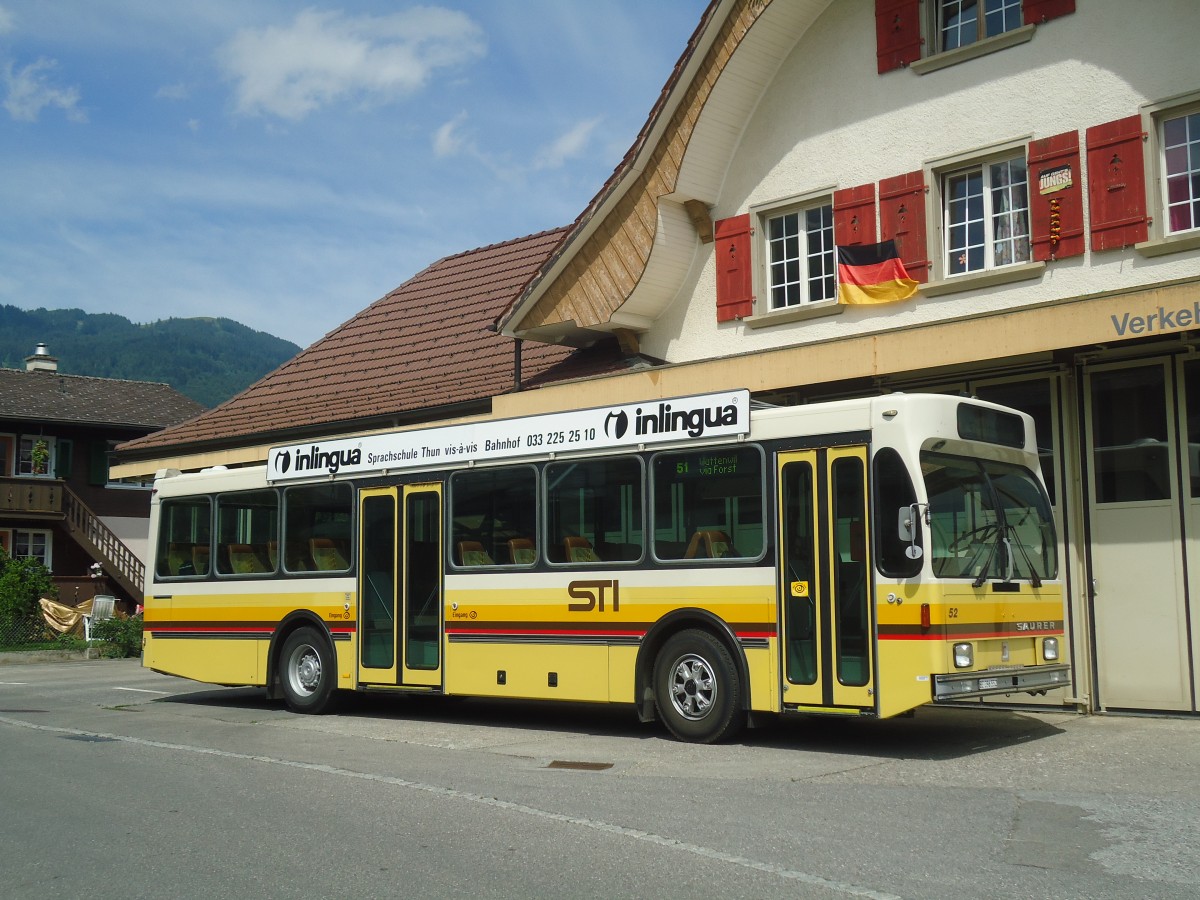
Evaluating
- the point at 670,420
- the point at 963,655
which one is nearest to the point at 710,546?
the point at 670,420

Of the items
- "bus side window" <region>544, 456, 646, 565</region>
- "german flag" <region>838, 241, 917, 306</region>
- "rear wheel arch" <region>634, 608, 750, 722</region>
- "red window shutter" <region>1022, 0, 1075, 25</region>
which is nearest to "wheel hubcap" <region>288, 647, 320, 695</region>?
"bus side window" <region>544, 456, 646, 565</region>

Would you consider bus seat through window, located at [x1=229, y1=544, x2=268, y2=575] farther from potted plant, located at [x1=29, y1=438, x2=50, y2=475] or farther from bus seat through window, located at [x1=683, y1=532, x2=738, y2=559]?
potted plant, located at [x1=29, y1=438, x2=50, y2=475]

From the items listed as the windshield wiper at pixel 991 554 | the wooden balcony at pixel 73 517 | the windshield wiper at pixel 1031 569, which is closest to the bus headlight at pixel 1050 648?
the windshield wiper at pixel 1031 569

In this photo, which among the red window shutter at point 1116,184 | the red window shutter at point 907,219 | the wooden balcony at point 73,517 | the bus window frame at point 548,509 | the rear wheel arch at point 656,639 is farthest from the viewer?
the wooden balcony at point 73,517

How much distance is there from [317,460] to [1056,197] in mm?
8608

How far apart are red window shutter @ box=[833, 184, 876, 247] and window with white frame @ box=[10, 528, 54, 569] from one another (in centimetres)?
3391

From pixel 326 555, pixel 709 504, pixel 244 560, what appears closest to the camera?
pixel 709 504

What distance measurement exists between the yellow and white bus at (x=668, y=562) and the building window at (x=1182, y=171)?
11.0 ft

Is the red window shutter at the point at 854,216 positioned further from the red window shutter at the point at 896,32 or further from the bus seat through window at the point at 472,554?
the bus seat through window at the point at 472,554

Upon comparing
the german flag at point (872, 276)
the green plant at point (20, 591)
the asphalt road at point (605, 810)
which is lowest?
the asphalt road at point (605, 810)

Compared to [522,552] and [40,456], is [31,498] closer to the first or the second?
[40,456]

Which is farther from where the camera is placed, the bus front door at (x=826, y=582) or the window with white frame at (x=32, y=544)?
the window with white frame at (x=32, y=544)

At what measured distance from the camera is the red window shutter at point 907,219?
607 inches

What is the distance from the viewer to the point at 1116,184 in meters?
13.8
